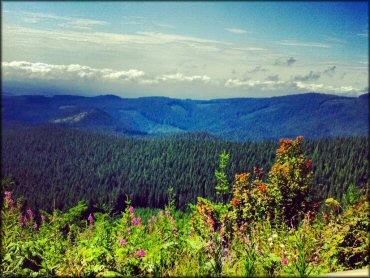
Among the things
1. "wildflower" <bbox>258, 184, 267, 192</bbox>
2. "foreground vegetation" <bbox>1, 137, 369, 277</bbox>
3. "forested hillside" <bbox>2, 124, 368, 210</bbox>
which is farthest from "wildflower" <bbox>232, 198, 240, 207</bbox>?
"forested hillside" <bbox>2, 124, 368, 210</bbox>

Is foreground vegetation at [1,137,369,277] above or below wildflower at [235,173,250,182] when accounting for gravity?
above

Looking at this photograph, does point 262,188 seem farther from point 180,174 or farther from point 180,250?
point 180,174

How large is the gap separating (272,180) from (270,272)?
799 cm

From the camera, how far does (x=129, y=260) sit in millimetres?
5492

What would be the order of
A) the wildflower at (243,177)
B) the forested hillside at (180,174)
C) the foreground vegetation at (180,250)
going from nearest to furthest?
the foreground vegetation at (180,250), the wildflower at (243,177), the forested hillside at (180,174)

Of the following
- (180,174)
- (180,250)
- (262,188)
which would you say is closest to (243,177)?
(262,188)

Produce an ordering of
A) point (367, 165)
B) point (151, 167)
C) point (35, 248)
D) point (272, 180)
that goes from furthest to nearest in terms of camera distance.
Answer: point (151, 167), point (367, 165), point (272, 180), point (35, 248)

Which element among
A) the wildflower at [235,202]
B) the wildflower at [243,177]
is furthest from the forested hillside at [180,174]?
the wildflower at [235,202]

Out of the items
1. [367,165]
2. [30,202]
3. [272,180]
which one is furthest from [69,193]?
[272,180]

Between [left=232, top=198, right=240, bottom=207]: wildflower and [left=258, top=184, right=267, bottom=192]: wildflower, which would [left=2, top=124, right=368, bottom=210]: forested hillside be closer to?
[left=232, top=198, right=240, bottom=207]: wildflower

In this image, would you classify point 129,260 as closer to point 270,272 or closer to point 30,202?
point 270,272

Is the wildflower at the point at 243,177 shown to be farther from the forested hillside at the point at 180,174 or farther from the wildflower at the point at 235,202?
the forested hillside at the point at 180,174

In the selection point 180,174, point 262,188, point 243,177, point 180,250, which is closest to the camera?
point 180,250

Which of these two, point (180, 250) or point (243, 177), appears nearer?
point (180, 250)
